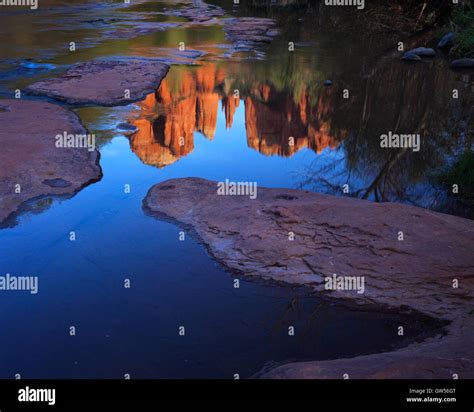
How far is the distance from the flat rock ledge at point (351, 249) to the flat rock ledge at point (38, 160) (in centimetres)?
145

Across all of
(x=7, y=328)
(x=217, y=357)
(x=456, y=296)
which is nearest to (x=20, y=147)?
(x=7, y=328)

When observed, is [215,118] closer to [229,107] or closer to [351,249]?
[229,107]

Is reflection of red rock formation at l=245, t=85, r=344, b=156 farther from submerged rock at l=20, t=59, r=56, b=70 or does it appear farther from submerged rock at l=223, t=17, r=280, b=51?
submerged rock at l=223, t=17, r=280, b=51

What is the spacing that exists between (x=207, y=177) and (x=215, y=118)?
149 inches

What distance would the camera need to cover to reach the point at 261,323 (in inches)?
208

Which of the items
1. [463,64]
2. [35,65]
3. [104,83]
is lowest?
[104,83]

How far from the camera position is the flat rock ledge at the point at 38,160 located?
303 inches

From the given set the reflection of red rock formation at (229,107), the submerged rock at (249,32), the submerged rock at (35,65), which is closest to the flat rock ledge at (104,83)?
the submerged rock at (35,65)

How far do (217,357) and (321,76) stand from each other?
13.5 metres

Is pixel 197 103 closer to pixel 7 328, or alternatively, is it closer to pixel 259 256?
pixel 259 256

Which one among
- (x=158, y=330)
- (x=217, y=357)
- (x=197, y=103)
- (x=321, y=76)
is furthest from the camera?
(x=321, y=76)

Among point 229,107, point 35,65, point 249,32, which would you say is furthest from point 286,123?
point 249,32

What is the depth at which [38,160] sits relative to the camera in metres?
8.54

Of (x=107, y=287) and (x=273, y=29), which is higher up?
(x=273, y=29)
